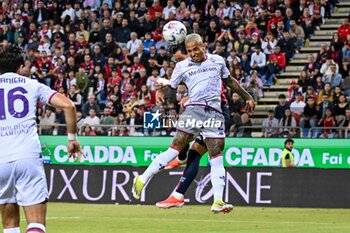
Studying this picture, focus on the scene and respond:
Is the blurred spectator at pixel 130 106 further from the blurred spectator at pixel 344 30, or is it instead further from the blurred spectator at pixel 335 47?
the blurred spectator at pixel 344 30

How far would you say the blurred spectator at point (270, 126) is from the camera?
27.8 meters

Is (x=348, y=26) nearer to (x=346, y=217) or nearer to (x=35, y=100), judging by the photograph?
(x=346, y=217)

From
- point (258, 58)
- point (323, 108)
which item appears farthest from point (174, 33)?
point (258, 58)

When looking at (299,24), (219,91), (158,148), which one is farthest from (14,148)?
(299,24)

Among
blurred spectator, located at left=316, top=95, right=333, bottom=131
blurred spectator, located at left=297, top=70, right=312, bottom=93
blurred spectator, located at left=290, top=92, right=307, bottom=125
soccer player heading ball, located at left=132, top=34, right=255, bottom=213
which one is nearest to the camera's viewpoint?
soccer player heading ball, located at left=132, top=34, right=255, bottom=213

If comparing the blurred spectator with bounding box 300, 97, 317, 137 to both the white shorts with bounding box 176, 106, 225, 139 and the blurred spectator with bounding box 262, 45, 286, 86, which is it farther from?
the white shorts with bounding box 176, 106, 225, 139

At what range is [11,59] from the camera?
987cm

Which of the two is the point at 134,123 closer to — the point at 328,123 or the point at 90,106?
the point at 90,106

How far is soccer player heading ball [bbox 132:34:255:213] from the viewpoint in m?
15.4

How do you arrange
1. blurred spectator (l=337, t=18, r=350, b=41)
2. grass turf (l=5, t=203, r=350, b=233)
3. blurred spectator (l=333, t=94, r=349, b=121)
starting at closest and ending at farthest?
1. grass turf (l=5, t=203, r=350, b=233)
2. blurred spectator (l=333, t=94, r=349, b=121)
3. blurred spectator (l=337, t=18, r=350, b=41)

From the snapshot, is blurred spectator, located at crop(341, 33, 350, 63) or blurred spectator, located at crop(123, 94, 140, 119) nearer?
blurred spectator, located at crop(341, 33, 350, 63)

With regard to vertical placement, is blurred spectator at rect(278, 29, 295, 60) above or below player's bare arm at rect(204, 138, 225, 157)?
above

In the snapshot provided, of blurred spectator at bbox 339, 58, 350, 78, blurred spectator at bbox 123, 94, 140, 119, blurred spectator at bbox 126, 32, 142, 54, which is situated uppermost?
blurred spectator at bbox 126, 32, 142, 54

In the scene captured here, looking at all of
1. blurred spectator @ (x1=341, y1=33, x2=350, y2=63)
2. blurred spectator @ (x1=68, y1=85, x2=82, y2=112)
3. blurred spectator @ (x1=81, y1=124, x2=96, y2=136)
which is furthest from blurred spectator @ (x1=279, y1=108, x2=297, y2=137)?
blurred spectator @ (x1=68, y1=85, x2=82, y2=112)
